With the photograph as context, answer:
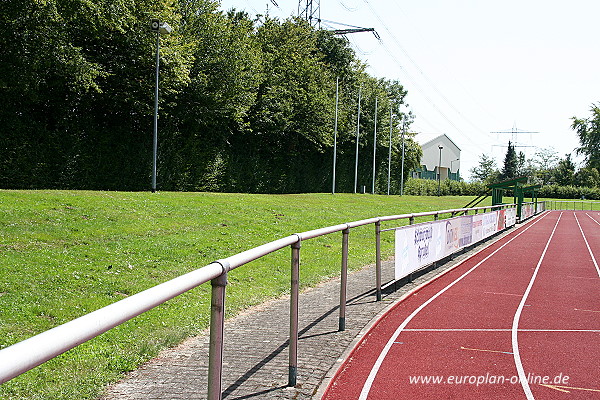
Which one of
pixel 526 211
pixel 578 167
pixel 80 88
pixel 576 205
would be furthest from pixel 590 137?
pixel 80 88

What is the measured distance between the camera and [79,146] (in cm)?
2734

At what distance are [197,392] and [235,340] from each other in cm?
180

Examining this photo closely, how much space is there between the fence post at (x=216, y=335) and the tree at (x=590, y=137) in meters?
123

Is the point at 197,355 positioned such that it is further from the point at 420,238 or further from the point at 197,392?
the point at 420,238

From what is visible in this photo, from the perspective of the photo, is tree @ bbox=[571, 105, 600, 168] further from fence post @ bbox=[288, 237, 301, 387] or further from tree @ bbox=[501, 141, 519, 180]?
fence post @ bbox=[288, 237, 301, 387]

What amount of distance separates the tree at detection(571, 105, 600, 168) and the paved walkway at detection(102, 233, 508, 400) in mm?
119154

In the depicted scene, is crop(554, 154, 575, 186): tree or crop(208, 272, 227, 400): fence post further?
crop(554, 154, 575, 186): tree

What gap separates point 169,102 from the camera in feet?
107

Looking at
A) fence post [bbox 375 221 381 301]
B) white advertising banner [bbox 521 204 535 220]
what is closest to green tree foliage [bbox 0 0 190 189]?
fence post [bbox 375 221 381 301]

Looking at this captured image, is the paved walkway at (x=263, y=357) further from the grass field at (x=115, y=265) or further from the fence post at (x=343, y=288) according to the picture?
the grass field at (x=115, y=265)

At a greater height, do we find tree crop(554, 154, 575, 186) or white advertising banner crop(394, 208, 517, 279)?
tree crop(554, 154, 575, 186)

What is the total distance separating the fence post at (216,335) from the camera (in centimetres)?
324

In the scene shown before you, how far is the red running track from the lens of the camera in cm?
514

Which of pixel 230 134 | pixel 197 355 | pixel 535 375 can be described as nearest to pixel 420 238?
pixel 535 375
